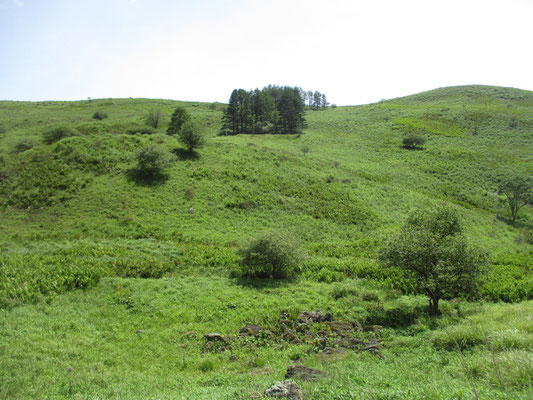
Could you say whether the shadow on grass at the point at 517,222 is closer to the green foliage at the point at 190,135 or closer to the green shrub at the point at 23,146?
the green foliage at the point at 190,135

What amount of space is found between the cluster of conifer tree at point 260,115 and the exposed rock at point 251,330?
68007mm

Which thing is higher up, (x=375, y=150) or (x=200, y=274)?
(x=375, y=150)

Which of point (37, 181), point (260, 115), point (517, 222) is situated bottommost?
point (517, 222)

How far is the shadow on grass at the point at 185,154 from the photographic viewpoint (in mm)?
41741

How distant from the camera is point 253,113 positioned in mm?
85062

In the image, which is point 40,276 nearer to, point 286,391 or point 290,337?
point 290,337

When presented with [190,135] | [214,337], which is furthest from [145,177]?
[214,337]

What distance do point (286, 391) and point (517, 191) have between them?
5460 cm

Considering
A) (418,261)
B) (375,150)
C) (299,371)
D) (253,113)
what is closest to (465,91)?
(375,150)

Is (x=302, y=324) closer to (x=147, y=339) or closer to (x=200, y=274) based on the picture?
(x=147, y=339)

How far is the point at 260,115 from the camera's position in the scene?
8538 cm

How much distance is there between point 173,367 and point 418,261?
515 inches

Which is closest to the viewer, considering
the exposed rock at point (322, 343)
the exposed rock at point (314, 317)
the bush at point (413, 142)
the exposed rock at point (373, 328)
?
the exposed rock at point (322, 343)

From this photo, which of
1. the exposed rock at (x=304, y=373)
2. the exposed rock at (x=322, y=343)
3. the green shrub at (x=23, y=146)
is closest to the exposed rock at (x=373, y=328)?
the exposed rock at (x=322, y=343)
